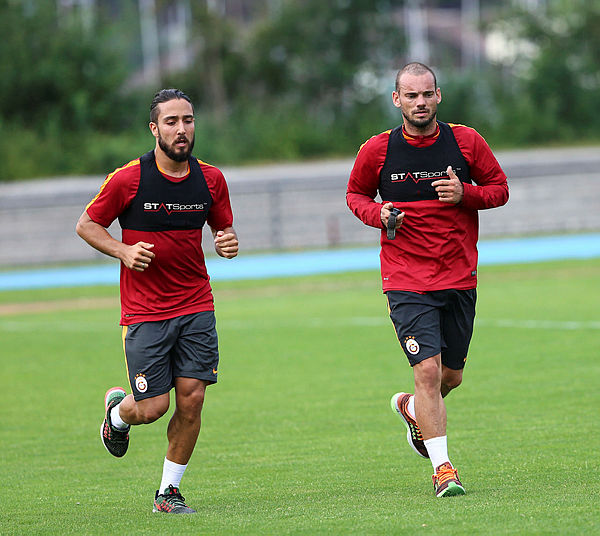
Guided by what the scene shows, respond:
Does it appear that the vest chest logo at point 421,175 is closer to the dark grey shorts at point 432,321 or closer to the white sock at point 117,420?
the dark grey shorts at point 432,321

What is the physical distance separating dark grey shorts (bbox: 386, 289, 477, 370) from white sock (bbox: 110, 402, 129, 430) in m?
1.83

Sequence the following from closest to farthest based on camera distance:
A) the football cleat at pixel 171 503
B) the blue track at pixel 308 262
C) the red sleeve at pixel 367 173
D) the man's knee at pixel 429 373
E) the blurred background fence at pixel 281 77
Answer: the football cleat at pixel 171 503 → the man's knee at pixel 429 373 → the red sleeve at pixel 367 173 → the blue track at pixel 308 262 → the blurred background fence at pixel 281 77

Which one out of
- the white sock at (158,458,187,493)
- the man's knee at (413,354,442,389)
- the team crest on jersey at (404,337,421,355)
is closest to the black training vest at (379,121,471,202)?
the team crest on jersey at (404,337,421,355)

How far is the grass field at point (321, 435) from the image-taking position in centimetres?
585

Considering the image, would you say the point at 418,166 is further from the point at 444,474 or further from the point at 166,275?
the point at 444,474

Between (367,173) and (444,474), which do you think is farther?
(367,173)

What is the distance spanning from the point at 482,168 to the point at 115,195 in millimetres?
2275

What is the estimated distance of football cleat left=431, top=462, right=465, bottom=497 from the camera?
618 centimetres

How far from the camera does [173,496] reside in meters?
6.41

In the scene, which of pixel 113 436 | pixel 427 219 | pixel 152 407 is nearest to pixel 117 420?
pixel 113 436

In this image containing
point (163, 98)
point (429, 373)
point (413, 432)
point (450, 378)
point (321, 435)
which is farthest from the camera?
point (321, 435)

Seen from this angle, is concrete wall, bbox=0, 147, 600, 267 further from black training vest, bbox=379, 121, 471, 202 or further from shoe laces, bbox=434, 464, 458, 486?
shoe laces, bbox=434, 464, 458, 486

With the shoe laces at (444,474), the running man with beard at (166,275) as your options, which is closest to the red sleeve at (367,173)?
the running man with beard at (166,275)

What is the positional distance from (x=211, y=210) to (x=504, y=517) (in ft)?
8.63
